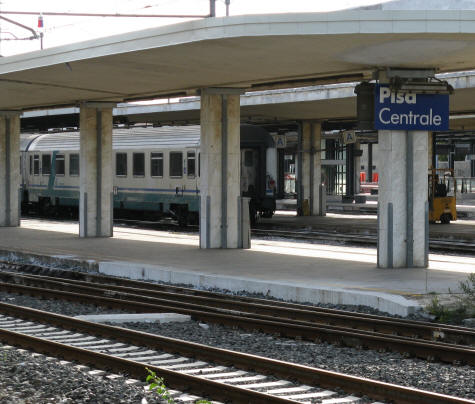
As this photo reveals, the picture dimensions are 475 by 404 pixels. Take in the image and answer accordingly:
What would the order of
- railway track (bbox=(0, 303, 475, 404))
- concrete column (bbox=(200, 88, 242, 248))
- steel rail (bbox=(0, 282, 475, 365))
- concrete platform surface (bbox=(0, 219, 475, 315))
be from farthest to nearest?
concrete column (bbox=(200, 88, 242, 248)) < concrete platform surface (bbox=(0, 219, 475, 315)) < steel rail (bbox=(0, 282, 475, 365)) < railway track (bbox=(0, 303, 475, 404))

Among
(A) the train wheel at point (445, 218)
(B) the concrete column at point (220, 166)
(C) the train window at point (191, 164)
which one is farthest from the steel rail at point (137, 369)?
(A) the train wheel at point (445, 218)

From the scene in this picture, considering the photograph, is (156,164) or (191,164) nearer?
(191,164)

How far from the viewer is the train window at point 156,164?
28141mm

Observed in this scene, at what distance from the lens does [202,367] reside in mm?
8016

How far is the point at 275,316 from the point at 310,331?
177cm

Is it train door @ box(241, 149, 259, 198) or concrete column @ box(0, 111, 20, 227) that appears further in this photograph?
train door @ box(241, 149, 259, 198)

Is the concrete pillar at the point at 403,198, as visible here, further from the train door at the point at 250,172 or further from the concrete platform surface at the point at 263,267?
the train door at the point at 250,172

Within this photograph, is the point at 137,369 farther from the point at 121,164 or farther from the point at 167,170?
the point at 121,164

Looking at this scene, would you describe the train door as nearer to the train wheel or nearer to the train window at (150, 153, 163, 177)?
the train window at (150, 153, 163, 177)

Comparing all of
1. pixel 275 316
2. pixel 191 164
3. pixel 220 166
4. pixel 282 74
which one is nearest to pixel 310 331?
pixel 275 316

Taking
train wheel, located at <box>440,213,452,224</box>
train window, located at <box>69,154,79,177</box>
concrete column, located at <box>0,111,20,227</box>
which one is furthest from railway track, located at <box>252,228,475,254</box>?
train window, located at <box>69,154,79,177</box>

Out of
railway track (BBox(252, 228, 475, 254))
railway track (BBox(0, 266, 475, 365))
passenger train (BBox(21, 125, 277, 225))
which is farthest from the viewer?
passenger train (BBox(21, 125, 277, 225))

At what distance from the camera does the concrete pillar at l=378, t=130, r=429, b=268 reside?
50.1ft

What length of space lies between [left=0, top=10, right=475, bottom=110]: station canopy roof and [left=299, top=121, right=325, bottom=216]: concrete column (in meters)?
15.2
